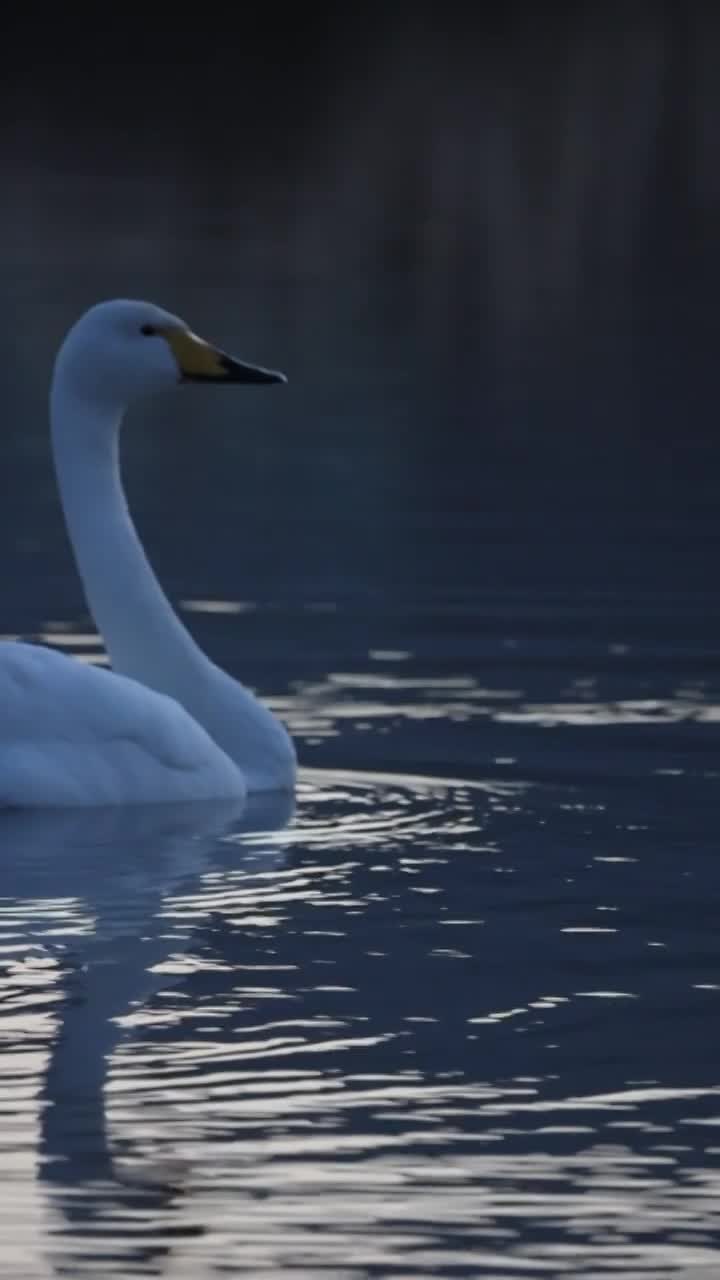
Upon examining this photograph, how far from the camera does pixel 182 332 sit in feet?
45.4

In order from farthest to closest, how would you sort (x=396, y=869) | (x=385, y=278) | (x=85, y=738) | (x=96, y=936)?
1. (x=385, y=278)
2. (x=85, y=738)
3. (x=396, y=869)
4. (x=96, y=936)

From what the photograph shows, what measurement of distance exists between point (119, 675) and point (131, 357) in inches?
50.0

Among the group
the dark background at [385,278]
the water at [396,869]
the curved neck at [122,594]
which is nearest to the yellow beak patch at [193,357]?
the curved neck at [122,594]

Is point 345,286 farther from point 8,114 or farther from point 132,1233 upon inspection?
point 132,1233

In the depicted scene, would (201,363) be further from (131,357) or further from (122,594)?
(122,594)

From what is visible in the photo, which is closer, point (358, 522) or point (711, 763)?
point (711, 763)

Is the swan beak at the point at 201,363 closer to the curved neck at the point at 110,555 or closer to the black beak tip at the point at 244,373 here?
the black beak tip at the point at 244,373

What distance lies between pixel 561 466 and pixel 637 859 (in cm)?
1427

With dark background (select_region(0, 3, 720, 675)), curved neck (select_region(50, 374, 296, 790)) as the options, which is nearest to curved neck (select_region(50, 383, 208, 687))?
curved neck (select_region(50, 374, 296, 790))

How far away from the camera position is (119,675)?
13.0 metres

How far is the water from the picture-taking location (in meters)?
7.53

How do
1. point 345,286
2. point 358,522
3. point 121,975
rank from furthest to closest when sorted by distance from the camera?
point 345,286, point 358,522, point 121,975

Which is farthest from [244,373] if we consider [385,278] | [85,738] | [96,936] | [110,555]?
[385,278]

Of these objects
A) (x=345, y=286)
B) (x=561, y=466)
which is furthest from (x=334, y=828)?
(x=345, y=286)
